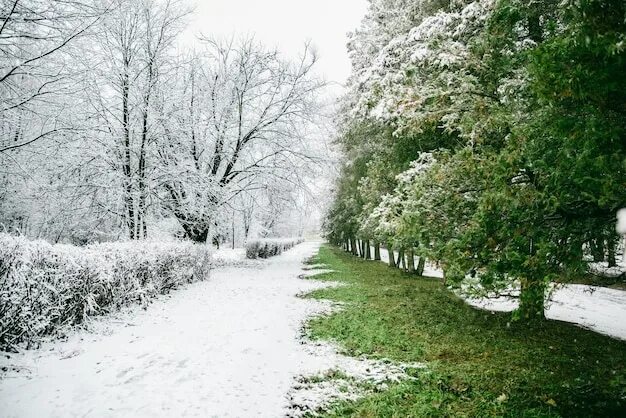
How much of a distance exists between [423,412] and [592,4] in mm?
4320

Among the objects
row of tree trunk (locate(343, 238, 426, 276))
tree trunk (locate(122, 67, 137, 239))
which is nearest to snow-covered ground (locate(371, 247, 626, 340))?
row of tree trunk (locate(343, 238, 426, 276))

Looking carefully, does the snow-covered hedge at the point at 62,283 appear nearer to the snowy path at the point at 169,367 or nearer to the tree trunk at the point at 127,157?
the snowy path at the point at 169,367

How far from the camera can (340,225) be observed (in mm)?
27562

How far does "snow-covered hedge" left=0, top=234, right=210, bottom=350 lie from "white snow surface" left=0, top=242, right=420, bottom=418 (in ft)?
1.14

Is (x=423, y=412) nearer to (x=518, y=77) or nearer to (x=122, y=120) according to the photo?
(x=518, y=77)

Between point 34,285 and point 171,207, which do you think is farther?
point 171,207

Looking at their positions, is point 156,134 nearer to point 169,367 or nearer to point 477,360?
point 169,367

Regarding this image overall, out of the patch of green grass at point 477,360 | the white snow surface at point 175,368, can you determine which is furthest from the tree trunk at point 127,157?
the patch of green grass at point 477,360

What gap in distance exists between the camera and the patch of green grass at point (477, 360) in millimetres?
4387

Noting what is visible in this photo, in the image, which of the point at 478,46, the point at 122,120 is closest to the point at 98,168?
the point at 122,120

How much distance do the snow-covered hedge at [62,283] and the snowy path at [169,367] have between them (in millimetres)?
369

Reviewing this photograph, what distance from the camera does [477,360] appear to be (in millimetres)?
6062

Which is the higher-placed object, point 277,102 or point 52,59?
point 277,102

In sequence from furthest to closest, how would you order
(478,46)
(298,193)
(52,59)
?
(298,193) < (52,59) < (478,46)
